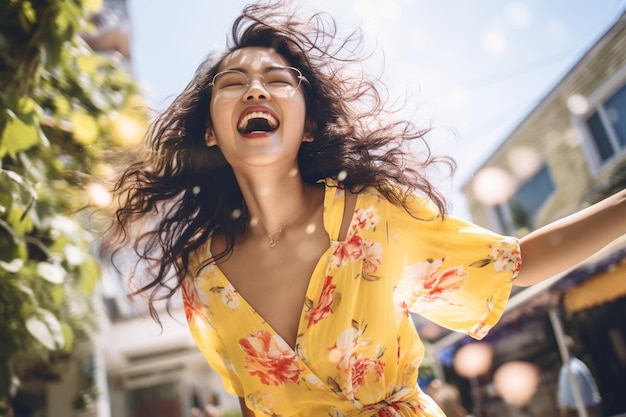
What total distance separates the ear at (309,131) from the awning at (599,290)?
5277 mm

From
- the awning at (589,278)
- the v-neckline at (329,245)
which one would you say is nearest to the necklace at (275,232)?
the v-neckline at (329,245)

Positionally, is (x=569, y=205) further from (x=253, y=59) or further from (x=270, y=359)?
(x=270, y=359)

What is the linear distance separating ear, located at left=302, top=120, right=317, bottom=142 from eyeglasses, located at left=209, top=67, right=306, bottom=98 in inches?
6.1

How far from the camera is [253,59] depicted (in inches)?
62.9

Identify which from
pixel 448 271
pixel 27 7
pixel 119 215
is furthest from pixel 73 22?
pixel 448 271

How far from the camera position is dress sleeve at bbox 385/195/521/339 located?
1.20 meters

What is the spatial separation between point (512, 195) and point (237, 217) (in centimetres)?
1267

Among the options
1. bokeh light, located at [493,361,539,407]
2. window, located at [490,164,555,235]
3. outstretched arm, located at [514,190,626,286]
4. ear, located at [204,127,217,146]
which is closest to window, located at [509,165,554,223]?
window, located at [490,164,555,235]

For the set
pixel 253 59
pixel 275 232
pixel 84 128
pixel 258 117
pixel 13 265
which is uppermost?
pixel 84 128

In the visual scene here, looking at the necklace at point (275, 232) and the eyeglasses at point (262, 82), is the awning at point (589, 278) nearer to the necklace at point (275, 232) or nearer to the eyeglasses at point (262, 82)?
the necklace at point (275, 232)

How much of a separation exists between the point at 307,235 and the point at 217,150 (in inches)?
21.6

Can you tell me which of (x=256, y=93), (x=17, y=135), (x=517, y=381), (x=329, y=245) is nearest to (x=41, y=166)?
(x=17, y=135)

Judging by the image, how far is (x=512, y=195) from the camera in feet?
43.5

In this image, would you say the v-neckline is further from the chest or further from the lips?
the lips
